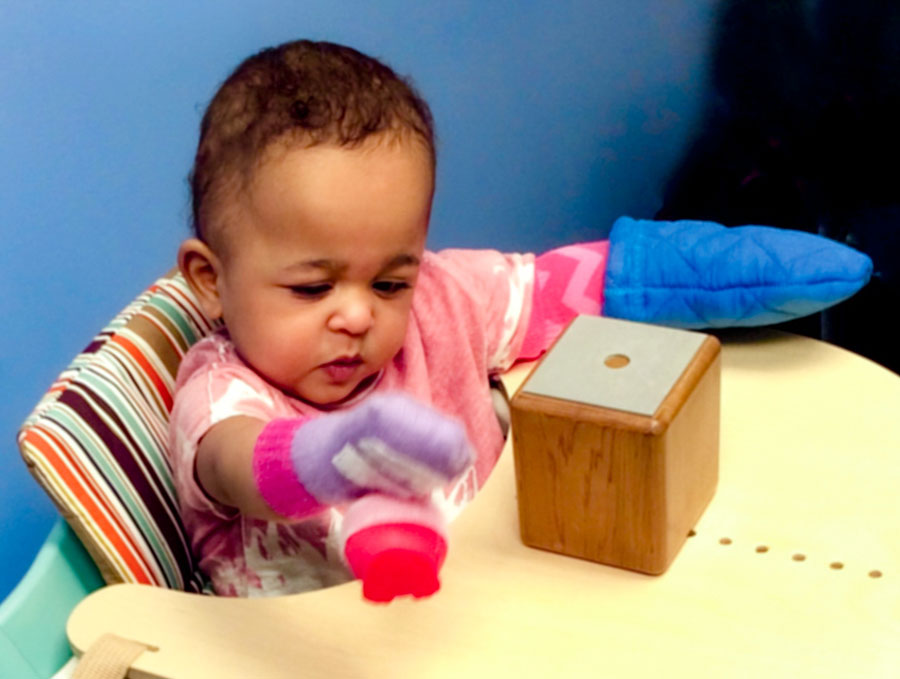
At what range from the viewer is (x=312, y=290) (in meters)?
0.70

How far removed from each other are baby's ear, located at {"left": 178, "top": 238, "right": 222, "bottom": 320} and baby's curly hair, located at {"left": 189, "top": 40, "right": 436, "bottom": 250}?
11mm

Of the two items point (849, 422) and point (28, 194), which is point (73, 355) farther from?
point (849, 422)

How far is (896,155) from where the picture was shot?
131 centimetres

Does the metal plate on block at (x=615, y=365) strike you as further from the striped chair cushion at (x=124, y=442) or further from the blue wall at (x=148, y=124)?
the blue wall at (x=148, y=124)

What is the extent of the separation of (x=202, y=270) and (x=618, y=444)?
338 millimetres

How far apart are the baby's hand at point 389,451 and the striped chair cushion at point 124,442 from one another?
26 centimetres

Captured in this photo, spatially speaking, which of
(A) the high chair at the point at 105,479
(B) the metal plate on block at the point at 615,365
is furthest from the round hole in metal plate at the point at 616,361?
(A) the high chair at the point at 105,479

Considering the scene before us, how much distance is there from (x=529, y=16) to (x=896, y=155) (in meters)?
0.48

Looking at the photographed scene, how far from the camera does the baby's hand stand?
0.45 metres

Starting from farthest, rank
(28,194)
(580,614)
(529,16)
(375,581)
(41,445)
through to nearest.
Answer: (529,16) → (28,194) → (41,445) → (580,614) → (375,581)

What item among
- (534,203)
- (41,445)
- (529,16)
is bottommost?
(534,203)

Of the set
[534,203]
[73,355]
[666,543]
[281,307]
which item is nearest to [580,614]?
[666,543]

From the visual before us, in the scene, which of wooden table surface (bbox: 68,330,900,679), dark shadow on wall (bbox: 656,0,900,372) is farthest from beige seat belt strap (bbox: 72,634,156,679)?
dark shadow on wall (bbox: 656,0,900,372)

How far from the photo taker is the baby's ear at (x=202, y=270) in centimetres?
73
